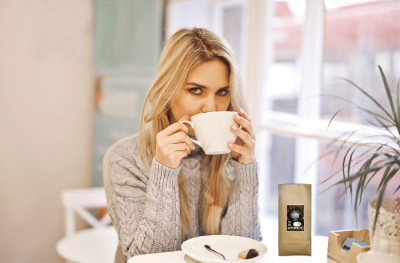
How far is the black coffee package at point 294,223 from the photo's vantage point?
3.64ft

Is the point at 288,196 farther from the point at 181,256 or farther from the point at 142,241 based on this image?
the point at 142,241

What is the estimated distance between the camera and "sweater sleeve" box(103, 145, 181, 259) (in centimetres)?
121

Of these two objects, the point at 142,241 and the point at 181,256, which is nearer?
the point at 181,256

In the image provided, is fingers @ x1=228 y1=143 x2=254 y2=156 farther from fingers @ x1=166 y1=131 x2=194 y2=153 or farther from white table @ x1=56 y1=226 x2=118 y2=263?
white table @ x1=56 y1=226 x2=118 y2=263

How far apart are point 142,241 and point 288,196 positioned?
0.38 meters

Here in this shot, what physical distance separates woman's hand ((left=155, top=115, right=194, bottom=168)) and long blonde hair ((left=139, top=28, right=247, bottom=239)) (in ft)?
0.48

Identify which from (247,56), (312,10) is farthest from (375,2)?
(247,56)

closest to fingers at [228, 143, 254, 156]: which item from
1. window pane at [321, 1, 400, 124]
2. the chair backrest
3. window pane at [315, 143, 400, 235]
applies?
window pane at [321, 1, 400, 124]

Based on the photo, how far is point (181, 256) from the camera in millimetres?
1077

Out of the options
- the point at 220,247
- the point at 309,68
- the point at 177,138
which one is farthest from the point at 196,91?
the point at 309,68

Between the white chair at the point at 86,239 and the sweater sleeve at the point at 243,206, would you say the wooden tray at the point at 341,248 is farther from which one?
the white chair at the point at 86,239

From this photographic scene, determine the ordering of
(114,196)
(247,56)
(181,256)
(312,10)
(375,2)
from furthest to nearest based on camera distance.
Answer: (247,56), (312,10), (375,2), (114,196), (181,256)

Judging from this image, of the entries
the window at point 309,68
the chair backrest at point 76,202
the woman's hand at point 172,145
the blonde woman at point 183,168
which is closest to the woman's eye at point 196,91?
the blonde woman at point 183,168

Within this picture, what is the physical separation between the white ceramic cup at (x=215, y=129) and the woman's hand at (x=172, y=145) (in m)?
0.05
